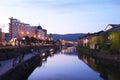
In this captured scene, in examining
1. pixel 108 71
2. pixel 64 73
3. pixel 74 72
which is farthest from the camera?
pixel 74 72

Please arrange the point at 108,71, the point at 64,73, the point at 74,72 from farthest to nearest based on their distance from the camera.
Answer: the point at 74,72, the point at 64,73, the point at 108,71

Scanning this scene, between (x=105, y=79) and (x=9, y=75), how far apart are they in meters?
15.7

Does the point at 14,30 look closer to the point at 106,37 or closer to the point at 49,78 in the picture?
the point at 106,37

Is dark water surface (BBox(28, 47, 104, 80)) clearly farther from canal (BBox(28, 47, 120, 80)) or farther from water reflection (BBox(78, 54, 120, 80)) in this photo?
water reflection (BBox(78, 54, 120, 80))

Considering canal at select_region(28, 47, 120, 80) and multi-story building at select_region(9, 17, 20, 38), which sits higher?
multi-story building at select_region(9, 17, 20, 38)

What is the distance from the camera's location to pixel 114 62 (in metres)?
46.9

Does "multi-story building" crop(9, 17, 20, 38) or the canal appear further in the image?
"multi-story building" crop(9, 17, 20, 38)

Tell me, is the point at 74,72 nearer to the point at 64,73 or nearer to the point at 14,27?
the point at 64,73

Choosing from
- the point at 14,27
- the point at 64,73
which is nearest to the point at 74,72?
the point at 64,73

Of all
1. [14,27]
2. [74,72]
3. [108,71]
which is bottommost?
[74,72]

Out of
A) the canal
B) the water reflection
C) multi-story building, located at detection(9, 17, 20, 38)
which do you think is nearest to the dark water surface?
the canal

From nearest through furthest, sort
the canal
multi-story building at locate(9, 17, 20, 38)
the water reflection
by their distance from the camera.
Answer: the water reflection < the canal < multi-story building at locate(9, 17, 20, 38)

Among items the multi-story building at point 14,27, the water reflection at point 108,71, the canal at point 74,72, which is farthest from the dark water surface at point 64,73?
the multi-story building at point 14,27

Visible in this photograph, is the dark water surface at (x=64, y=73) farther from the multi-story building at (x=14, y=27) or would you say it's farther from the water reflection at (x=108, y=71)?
the multi-story building at (x=14, y=27)
